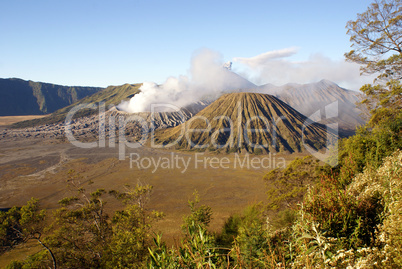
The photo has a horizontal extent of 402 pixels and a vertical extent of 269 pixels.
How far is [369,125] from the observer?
53.9ft

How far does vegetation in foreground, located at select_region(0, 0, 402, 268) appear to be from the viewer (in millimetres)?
3753

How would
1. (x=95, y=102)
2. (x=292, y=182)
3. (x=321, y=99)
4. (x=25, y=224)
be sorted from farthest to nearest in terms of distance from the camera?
1. (x=321, y=99)
2. (x=95, y=102)
3. (x=292, y=182)
4. (x=25, y=224)

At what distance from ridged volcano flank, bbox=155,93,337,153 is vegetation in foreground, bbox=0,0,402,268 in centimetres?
5636

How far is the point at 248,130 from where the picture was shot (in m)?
83.3

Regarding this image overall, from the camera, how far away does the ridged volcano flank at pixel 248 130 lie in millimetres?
78188

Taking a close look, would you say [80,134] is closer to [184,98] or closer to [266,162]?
[184,98]

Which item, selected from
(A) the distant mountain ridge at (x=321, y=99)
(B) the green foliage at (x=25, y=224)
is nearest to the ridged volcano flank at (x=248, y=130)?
(A) the distant mountain ridge at (x=321, y=99)

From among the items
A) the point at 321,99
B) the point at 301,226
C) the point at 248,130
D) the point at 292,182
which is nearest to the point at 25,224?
the point at 301,226

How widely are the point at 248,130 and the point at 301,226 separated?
266ft

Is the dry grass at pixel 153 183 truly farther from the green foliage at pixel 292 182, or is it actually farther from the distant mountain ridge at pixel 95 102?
the distant mountain ridge at pixel 95 102

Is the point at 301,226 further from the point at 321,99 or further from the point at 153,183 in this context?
the point at 321,99

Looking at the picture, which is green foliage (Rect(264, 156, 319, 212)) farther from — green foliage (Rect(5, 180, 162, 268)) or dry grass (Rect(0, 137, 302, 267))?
green foliage (Rect(5, 180, 162, 268))

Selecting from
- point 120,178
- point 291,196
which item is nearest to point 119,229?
point 291,196

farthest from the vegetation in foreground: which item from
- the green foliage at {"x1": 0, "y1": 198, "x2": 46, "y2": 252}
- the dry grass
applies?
the dry grass
